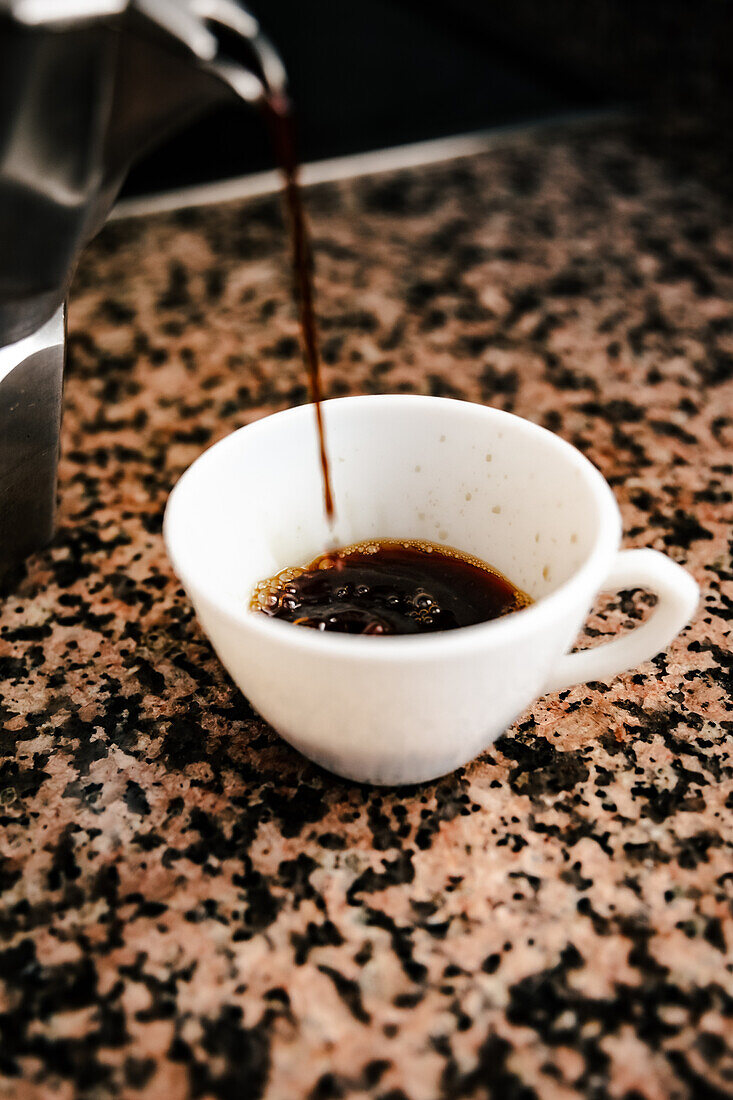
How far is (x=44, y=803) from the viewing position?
1.52ft

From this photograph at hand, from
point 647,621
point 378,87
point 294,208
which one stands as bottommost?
point 378,87

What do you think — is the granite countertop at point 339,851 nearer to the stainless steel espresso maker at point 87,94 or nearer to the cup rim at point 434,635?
the cup rim at point 434,635

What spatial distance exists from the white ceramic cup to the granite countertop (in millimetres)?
48

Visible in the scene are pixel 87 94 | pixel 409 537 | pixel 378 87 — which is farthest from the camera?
pixel 378 87

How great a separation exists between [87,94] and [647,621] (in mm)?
315

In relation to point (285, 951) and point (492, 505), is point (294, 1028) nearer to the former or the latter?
point (285, 951)

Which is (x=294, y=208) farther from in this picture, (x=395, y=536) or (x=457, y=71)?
(x=457, y=71)

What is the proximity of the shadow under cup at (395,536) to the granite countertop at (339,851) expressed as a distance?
49 mm

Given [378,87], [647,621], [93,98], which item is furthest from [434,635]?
[378,87]

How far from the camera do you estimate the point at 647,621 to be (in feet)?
1.42

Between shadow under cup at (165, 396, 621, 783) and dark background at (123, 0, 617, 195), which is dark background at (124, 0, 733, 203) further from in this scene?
shadow under cup at (165, 396, 621, 783)

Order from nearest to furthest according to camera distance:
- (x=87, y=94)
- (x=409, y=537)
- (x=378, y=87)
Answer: (x=87, y=94) → (x=409, y=537) → (x=378, y=87)

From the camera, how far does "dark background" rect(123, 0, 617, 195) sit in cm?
126

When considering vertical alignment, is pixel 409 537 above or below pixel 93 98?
below
